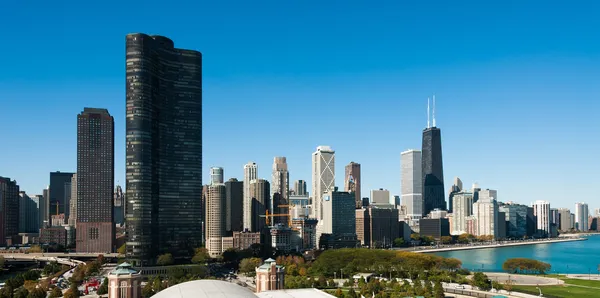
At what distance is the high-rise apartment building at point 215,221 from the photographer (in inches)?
7280

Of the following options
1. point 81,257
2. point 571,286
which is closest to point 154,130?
point 81,257

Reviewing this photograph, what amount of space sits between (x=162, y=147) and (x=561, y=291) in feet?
274

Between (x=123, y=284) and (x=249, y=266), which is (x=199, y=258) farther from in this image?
(x=123, y=284)

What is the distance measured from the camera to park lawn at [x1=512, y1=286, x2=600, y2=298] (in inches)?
3142

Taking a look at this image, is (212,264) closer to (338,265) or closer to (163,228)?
(163,228)

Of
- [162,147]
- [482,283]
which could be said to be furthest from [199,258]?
[482,283]

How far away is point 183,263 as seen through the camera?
13138 cm

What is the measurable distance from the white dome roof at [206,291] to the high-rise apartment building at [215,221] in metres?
131

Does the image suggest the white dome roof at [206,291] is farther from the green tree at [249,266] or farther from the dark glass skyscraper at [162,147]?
the dark glass skyscraper at [162,147]

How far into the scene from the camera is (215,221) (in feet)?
622

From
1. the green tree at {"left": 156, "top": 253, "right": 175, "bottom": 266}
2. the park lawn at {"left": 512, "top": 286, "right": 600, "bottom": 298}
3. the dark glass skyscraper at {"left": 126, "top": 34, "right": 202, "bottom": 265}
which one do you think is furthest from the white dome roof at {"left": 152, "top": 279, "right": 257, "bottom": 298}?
the green tree at {"left": 156, "top": 253, "right": 175, "bottom": 266}

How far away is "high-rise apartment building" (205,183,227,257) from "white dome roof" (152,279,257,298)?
13118 centimetres

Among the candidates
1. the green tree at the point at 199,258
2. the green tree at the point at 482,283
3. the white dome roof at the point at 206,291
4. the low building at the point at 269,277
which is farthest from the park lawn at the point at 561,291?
the green tree at the point at 199,258

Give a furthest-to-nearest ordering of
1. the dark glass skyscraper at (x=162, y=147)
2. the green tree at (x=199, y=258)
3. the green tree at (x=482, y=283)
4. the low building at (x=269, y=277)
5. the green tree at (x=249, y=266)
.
→ 1. the green tree at (x=199, y=258)
2. the green tree at (x=249, y=266)
3. the dark glass skyscraper at (x=162, y=147)
4. the green tree at (x=482, y=283)
5. the low building at (x=269, y=277)
